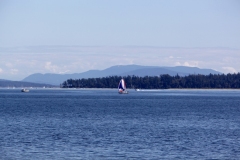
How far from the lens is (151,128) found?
4828cm

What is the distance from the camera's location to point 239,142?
37.9 metres

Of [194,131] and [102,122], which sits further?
[102,122]

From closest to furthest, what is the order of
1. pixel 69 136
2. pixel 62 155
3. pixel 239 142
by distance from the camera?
pixel 62 155 < pixel 239 142 < pixel 69 136

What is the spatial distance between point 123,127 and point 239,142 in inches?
538

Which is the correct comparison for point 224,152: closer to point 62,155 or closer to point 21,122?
point 62,155

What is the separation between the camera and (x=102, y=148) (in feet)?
115

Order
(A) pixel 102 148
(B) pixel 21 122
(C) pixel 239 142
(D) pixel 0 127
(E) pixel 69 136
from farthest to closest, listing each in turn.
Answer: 1. (B) pixel 21 122
2. (D) pixel 0 127
3. (E) pixel 69 136
4. (C) pixel 239 142
5. (A) pixel 102 148

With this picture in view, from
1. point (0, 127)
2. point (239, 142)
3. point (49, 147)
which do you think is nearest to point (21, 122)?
point (0, 127)

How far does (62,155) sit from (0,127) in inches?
673

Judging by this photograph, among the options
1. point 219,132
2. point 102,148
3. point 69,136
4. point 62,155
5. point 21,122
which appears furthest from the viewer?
point 21,122

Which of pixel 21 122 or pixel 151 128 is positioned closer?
pixel 151 128

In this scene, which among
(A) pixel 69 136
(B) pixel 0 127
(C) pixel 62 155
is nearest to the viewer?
(C) pixel 62 155

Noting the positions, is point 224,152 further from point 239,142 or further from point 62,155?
point 62,155

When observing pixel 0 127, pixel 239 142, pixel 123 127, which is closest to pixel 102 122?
pixel 123 127
